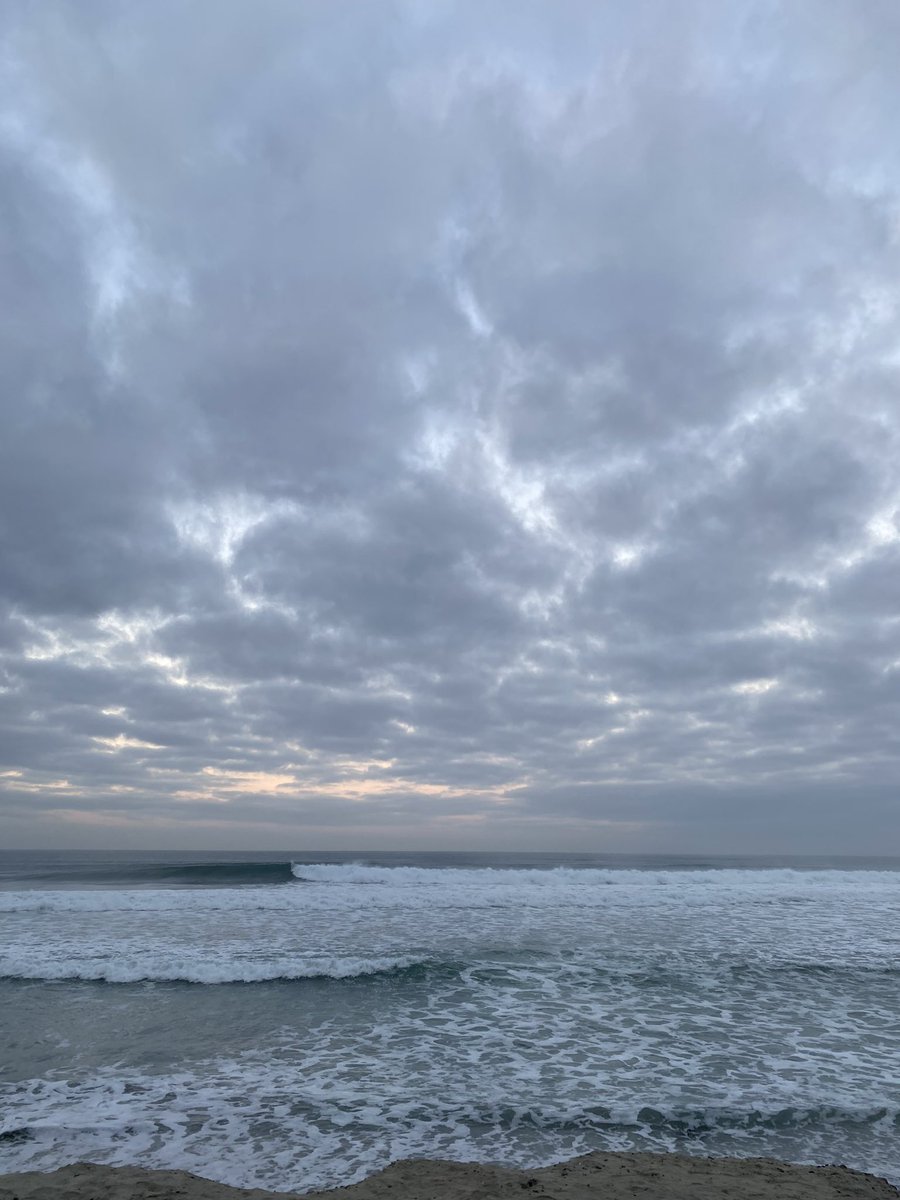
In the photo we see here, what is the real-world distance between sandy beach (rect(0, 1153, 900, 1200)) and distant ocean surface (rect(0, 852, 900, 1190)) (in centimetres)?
42

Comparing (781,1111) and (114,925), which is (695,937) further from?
(114,925)

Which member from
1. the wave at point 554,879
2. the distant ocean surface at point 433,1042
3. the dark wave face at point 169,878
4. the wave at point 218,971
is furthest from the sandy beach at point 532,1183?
the dark wave face at point 169,878

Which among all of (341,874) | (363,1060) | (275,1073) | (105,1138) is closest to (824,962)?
(363,1060)

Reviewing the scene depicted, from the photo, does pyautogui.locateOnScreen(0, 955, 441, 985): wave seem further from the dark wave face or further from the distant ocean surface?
the dark wave face

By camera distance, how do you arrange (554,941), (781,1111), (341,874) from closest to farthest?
1. (781,1111)
2. (554,941)
3. (341,874)

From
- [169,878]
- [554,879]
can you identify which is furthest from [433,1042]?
[169,878]

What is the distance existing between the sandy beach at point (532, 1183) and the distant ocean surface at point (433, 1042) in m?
0.42

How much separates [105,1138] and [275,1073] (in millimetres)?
2610

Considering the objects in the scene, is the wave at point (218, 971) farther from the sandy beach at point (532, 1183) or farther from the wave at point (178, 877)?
the wave at point (178, 877)

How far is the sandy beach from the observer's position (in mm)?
6430

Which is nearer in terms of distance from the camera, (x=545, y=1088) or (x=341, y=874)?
(x=545, y=1088)

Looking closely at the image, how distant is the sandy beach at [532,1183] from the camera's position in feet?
21.1

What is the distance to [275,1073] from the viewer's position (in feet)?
33.0

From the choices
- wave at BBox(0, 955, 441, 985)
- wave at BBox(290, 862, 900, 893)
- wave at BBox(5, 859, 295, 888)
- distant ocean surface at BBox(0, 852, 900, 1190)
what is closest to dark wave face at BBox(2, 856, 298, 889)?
wave at BBox(5, 859, 295, 888)
